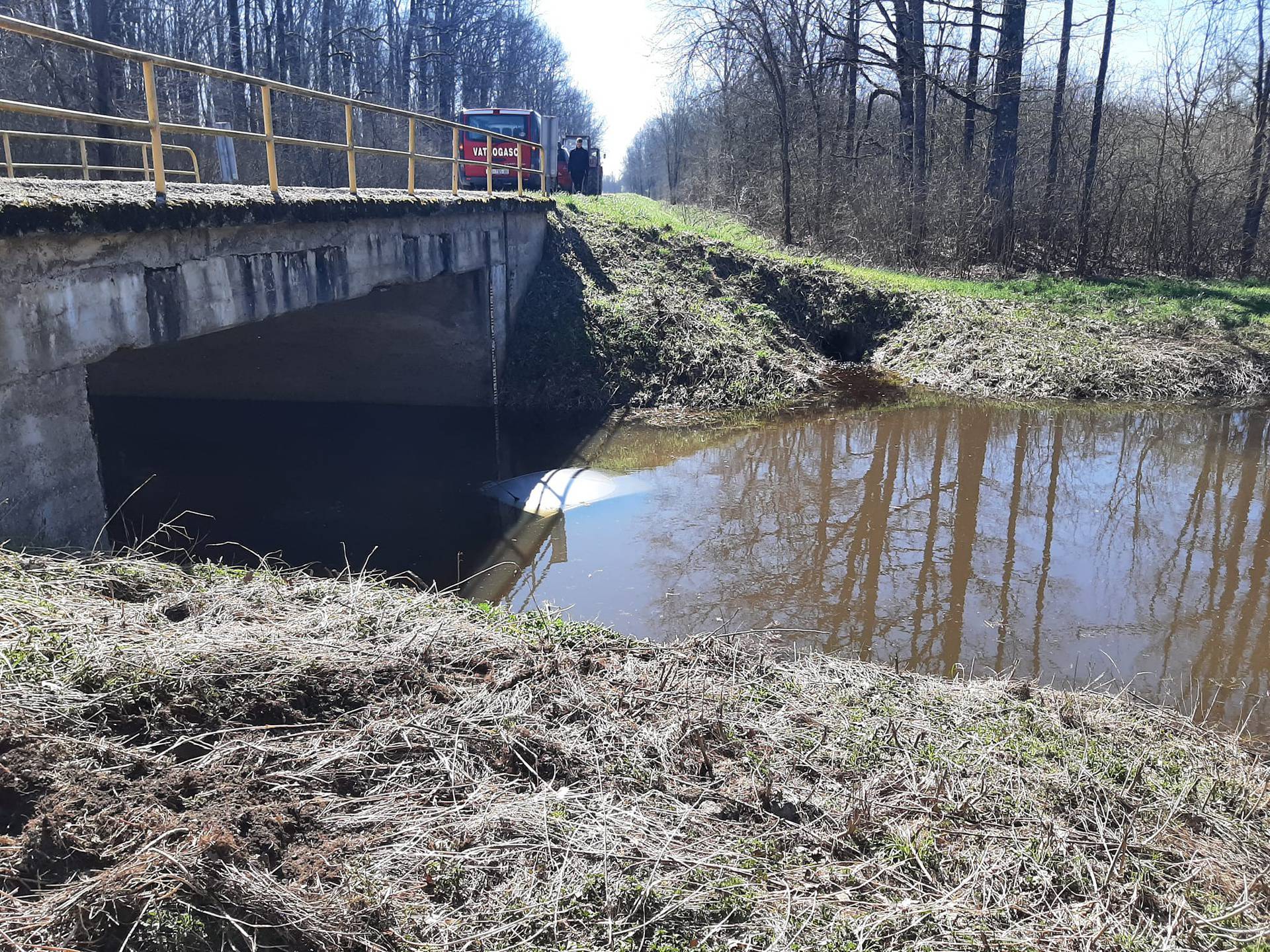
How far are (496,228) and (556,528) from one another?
7627 millimetres

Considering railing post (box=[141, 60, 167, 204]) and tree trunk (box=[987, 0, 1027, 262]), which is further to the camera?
tree trunk (box=[987, 0, 1027, 262])

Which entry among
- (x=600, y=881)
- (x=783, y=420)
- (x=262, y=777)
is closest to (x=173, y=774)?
(x=262, y=777)

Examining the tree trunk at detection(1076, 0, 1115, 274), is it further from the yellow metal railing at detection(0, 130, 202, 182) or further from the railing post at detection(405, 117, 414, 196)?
the yellow metal railing at detection(0, 130, 202, 182)

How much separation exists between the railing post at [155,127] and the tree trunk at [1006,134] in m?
19.9

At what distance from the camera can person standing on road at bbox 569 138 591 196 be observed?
30.4 meters

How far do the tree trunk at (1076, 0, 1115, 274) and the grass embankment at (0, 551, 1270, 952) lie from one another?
19.1 m

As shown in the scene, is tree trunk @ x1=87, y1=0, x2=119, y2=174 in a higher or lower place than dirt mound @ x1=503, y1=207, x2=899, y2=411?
higher

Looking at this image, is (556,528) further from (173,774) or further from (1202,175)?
(1202,175)

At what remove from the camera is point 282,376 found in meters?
16.0

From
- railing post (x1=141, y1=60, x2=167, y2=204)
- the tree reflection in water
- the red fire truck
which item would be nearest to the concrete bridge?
railing post (x1=141, y1=60, x2=167, y2=204)

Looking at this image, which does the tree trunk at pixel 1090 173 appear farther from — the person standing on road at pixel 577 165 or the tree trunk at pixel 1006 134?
the person standing on road at pixel 577 165

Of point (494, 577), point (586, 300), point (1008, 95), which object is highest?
point (1008, 95)

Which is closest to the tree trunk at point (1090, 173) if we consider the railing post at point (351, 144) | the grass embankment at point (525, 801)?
the railing post at point (351, 144)

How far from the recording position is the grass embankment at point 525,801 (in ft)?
9.83
